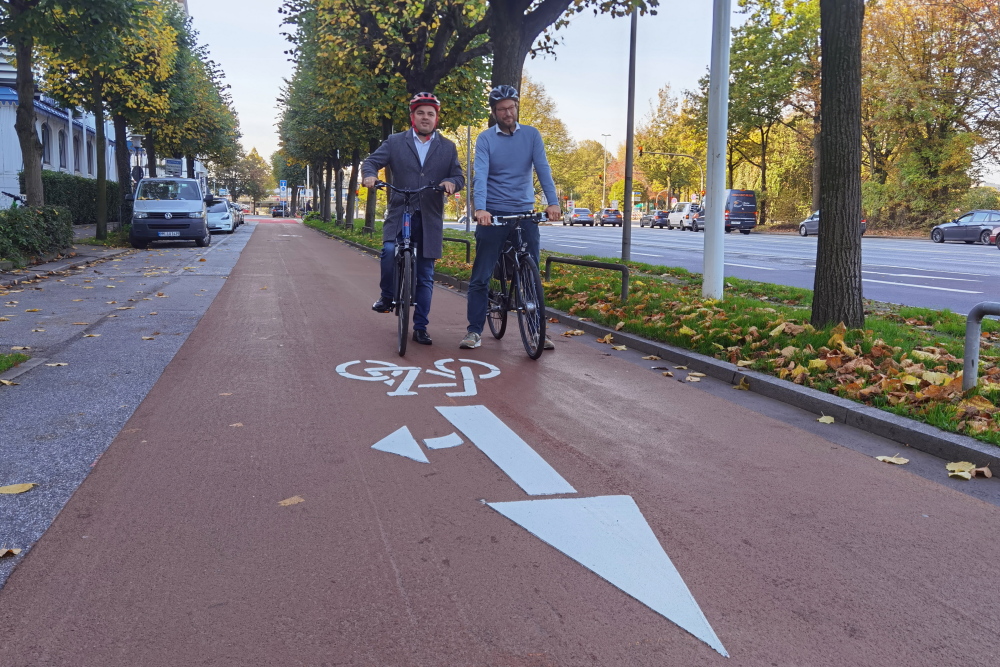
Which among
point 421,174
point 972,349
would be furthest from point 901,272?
point 421,174

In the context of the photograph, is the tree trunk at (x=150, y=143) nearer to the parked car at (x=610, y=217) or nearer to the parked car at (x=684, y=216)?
the parked car at (x=684, y=216)

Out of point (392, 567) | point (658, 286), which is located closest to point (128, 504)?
point (392, 567)

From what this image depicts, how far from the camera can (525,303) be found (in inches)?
280

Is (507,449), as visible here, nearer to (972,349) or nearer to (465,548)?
(465,548)

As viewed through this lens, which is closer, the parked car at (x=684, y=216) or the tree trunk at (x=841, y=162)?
the tree trunk at (x=841, y=162)

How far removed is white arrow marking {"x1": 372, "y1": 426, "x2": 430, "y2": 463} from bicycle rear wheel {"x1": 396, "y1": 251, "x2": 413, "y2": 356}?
2444 millimetres

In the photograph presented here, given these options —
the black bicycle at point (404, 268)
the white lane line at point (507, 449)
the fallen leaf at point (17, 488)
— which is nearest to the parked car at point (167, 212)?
the black bicycle at point (404, 268)

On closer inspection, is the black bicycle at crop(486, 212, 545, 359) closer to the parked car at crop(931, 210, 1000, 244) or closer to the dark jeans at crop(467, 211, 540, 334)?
the dark jeans at crop(467, 211, 540, 334)

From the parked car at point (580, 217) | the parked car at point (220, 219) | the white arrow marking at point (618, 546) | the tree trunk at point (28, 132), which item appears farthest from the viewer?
the parked car at point (580, 217)

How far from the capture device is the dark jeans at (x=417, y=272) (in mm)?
7477

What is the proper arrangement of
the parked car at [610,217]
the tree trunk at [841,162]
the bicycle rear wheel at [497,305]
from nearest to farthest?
the tree trunk at [841,162]
the bicycle rear wheel at [497,305]
the parked car at [610,217]

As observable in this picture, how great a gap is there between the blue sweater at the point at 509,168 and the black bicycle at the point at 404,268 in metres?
0.43

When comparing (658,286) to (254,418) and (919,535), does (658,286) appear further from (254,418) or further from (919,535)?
(919,535)

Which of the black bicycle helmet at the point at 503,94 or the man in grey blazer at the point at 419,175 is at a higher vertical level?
the black bicycle helmet at the point at 503,94
